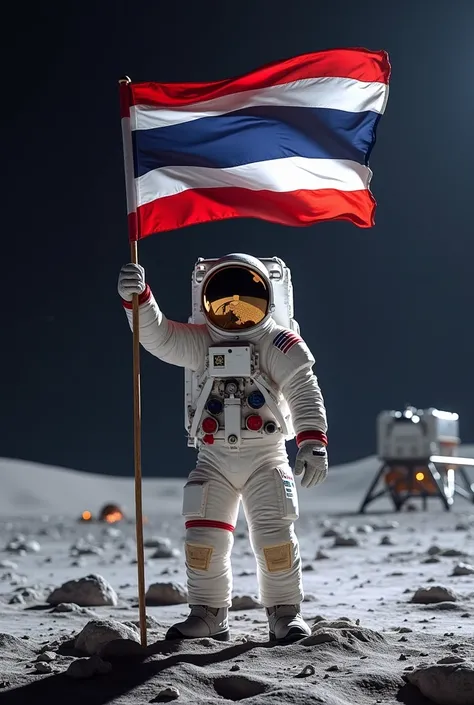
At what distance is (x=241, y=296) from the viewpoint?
13.1 ft

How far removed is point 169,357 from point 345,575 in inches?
126

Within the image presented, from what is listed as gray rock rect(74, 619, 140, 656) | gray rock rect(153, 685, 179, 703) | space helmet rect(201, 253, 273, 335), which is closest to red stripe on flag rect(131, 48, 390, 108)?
space helmet rect(201, 253, 273, 335)

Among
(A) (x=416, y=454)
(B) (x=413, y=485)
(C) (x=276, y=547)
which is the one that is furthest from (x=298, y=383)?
(B) (x=413, y=485)

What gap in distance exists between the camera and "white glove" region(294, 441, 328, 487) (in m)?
3.70

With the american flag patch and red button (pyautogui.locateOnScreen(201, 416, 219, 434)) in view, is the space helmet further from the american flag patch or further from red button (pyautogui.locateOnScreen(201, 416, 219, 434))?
red button (pyautogui.locateOnScreen(201, 416, 219, 434))

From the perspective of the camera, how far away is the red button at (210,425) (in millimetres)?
3869

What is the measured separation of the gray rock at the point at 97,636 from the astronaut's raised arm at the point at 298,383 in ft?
3.49

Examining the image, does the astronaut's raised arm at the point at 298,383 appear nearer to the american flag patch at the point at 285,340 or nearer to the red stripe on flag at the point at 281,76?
the american flag patch at the point at 285,340

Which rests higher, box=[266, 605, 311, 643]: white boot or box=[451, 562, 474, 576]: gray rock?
box=[266, 605, 311, 643]: white boot

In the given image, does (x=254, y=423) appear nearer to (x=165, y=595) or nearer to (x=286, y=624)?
(x=286, y=624)

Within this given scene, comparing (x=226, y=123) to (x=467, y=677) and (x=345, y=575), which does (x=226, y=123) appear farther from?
(x=345, y=575)

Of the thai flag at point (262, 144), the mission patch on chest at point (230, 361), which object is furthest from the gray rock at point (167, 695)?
the thai flag at point (262, 144)

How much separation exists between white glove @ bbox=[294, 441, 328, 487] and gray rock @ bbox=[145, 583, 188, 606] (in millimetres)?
1770

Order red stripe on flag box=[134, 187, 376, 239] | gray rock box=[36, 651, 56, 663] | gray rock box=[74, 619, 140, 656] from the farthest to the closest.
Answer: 1. red stripe on flag box=[134, 187, 376, 239]
2. gray rock box=[74, 619, 140, 656]
3. gray rock box=[36, 651, 56, 663]
